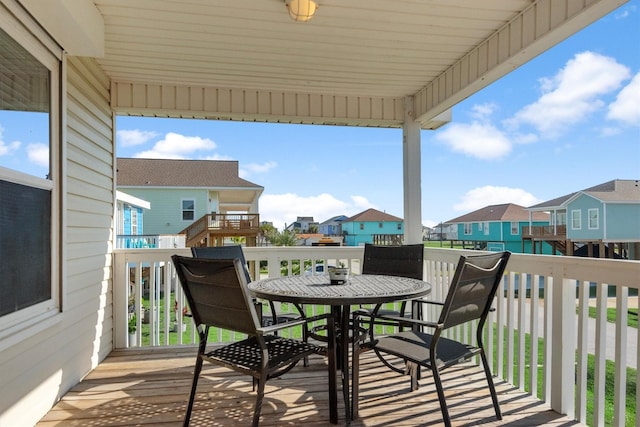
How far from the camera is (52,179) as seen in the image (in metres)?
2.36

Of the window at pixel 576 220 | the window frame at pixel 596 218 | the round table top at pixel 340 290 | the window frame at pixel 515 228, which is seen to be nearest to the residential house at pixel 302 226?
the window frame at pixel 515 228

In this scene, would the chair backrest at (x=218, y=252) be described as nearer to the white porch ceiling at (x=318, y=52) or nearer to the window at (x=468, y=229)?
the white porch ceiling at (x=318, y=52)

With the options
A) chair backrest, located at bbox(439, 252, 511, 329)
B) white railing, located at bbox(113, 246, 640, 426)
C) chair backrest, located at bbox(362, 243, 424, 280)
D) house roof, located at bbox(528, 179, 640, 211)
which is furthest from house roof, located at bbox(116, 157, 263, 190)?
chair backrest, located at bbox(439, 252, 511, 329)

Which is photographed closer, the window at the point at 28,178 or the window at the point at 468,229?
the window at the point at 28,178

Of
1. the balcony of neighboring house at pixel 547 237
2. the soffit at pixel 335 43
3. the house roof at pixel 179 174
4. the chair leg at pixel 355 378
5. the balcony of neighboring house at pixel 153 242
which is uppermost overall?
the house roof at pixel 179 174

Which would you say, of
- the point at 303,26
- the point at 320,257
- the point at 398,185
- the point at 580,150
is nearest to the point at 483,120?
the point at 580,150

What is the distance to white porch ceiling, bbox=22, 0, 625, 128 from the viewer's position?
242 centimetres

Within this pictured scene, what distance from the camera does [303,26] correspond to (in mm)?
2670

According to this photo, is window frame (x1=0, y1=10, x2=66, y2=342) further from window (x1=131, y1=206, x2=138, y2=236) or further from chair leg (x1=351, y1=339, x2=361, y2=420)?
window (x1=131, y1=206, x2=138, y2=236)

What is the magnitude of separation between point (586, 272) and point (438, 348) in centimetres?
94

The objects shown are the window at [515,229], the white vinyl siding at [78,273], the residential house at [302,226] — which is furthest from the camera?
the residential house at [302,226]

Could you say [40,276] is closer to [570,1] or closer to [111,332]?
[111,332]

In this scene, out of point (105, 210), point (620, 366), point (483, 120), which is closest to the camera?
point (620, 366)

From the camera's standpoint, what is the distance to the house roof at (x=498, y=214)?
4.38 meters
